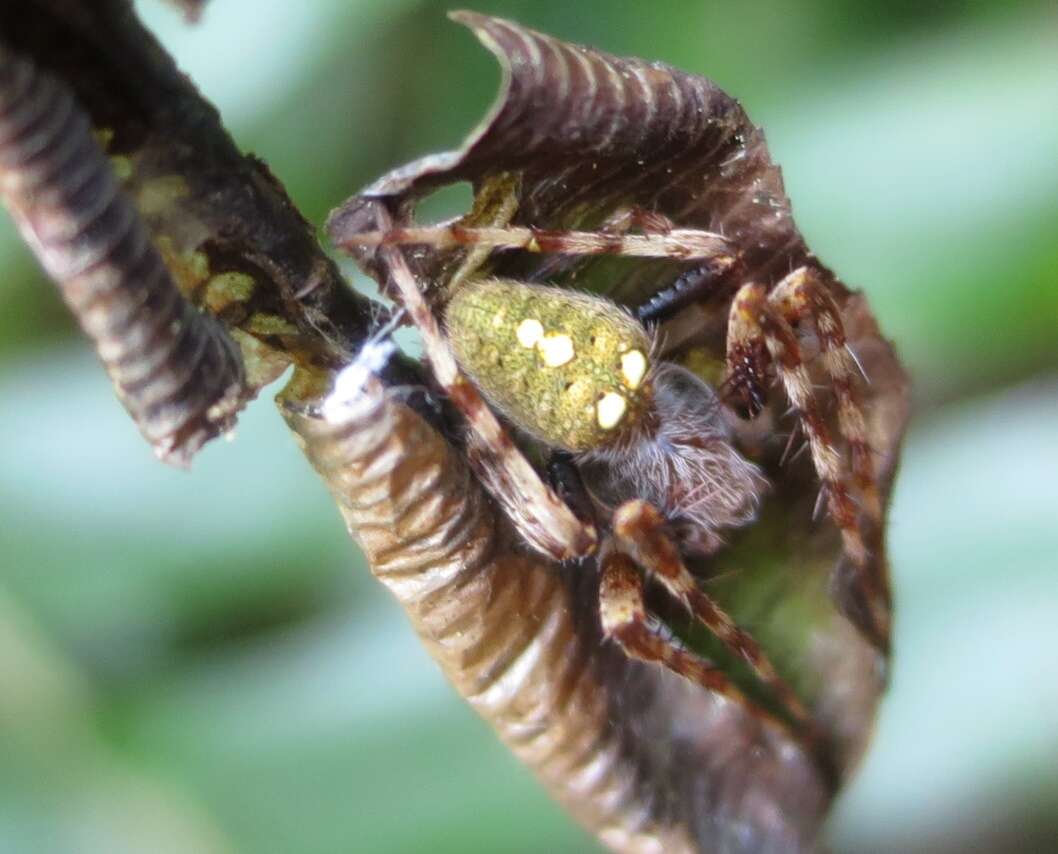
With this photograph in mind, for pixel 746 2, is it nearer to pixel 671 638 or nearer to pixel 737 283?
pixel 737 283

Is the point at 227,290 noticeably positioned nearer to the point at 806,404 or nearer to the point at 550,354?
the point at 550,354

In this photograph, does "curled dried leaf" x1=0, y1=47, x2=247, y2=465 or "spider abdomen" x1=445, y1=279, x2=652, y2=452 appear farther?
"spider abdomen" x1=445, y1=279, x2=652, y2=452

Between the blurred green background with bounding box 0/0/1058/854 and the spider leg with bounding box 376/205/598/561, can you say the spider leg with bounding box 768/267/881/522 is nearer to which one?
the spider leg with bounding box 376/205/598/561

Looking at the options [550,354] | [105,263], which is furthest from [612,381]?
[105,263]

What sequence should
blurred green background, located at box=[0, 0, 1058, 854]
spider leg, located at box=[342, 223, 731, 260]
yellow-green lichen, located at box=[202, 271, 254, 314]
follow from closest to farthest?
yellow-green lichen, located at box=[202, 271, 254, 314]
spider leg, located at box=[342, 223, 731, 260]
blurred green background, located at box=[0, 0, 1058, 854]

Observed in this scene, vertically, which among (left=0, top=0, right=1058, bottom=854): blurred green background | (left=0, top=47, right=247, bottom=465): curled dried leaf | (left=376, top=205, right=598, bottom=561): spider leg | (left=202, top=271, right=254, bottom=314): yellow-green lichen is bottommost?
(left=0, top=0, right=1058, bottom=854): blurred green background

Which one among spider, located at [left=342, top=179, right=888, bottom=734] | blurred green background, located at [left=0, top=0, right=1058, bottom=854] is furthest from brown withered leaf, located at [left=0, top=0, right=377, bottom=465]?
blurred green background, located at [left=0, top=0, right=1058, bottom=854]
